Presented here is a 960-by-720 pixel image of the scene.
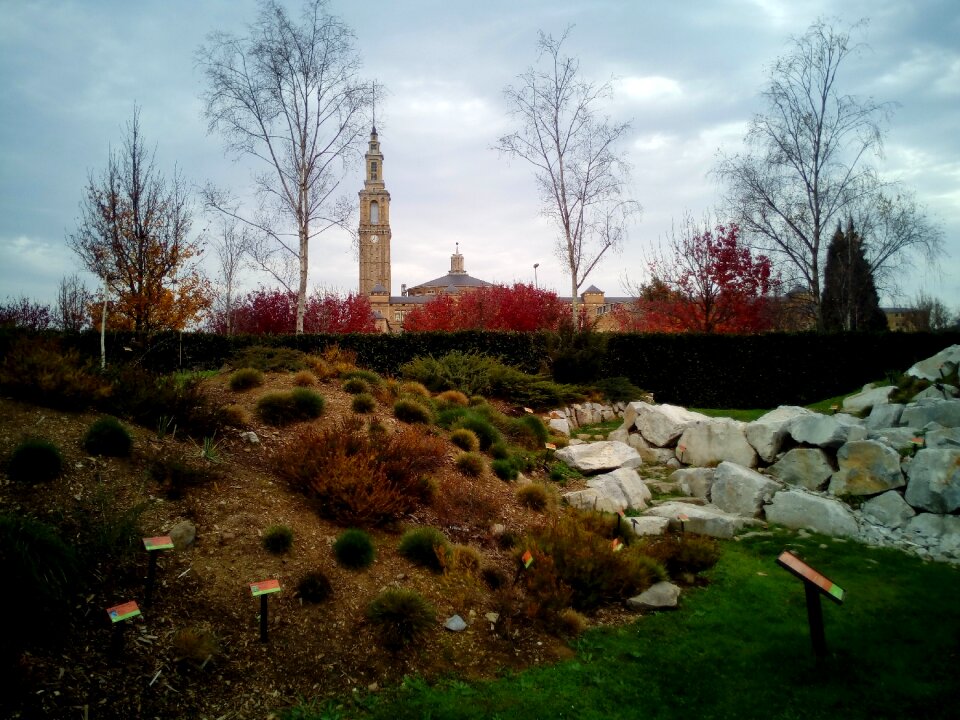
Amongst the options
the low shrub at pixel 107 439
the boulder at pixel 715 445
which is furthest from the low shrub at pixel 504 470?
the low shrub at pixel 107 439

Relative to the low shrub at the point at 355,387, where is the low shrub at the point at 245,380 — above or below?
above

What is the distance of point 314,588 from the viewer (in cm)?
450

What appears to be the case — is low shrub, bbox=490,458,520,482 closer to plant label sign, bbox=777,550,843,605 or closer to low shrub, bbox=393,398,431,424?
low shrub, bbox=393,398,431,424

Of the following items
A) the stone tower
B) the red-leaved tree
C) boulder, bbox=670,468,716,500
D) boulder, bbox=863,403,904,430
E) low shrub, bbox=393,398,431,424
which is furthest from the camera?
the stone tower

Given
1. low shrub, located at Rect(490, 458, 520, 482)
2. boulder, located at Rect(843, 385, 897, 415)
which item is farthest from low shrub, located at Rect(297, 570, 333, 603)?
boulder, located at Rect(843, 385, 897, 415)

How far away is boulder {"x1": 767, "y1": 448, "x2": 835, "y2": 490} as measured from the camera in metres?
7.82

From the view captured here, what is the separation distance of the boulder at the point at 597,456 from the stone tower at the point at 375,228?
258 feet

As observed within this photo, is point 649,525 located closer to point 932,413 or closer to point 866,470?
point 866,470

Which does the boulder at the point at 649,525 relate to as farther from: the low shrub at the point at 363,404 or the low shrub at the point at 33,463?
the low shrub at the point at 33,463

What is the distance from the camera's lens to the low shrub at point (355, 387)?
9.20 m

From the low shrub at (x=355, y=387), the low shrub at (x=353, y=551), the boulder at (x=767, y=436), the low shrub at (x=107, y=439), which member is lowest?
the low shrub at (x=353, y=551)

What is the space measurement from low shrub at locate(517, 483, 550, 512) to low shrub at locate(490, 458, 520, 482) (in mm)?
599

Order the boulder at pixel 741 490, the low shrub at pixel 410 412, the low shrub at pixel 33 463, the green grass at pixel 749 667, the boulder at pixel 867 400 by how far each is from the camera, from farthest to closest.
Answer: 1. the boulder at pixel 867 400
2. the low shrub at pixel 410 412
3. the boulder at pixel 741 490
4. the low shrub at pixel 33 463
5. the green grass at pixel 749 667

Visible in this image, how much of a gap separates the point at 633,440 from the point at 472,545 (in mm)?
5679
